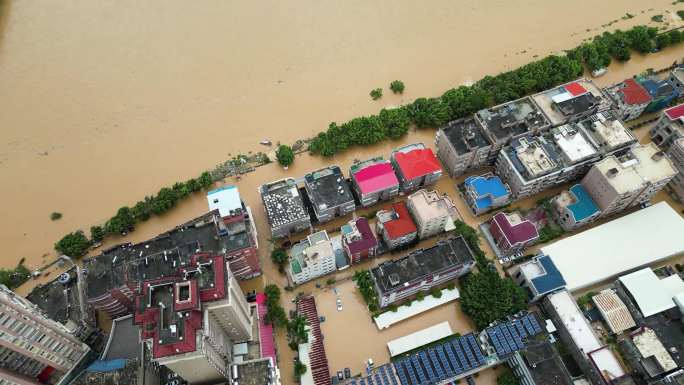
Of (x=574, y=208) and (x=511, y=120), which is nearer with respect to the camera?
(x=574, y=208)

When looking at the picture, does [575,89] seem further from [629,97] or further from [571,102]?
[629,97]

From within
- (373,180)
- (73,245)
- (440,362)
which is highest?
(73,245)

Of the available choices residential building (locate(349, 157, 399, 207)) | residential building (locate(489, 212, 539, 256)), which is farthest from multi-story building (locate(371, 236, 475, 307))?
residential building (locate(349, 157, 399, 207))

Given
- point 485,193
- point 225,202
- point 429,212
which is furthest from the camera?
point 485,193

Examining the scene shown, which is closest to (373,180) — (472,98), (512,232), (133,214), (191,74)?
(512,232)

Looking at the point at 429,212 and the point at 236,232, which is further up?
the point at 236,232

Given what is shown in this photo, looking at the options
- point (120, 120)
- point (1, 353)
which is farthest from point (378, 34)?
point (1, 353)

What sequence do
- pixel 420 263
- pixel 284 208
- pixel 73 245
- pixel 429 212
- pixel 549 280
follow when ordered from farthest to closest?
pixel 73 245, pixel 284 208, pixel 429 212, pixel 420 263, pixel 549 280

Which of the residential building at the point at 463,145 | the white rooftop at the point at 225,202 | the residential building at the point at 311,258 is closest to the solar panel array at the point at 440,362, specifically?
the residential building at the point at 311,258
